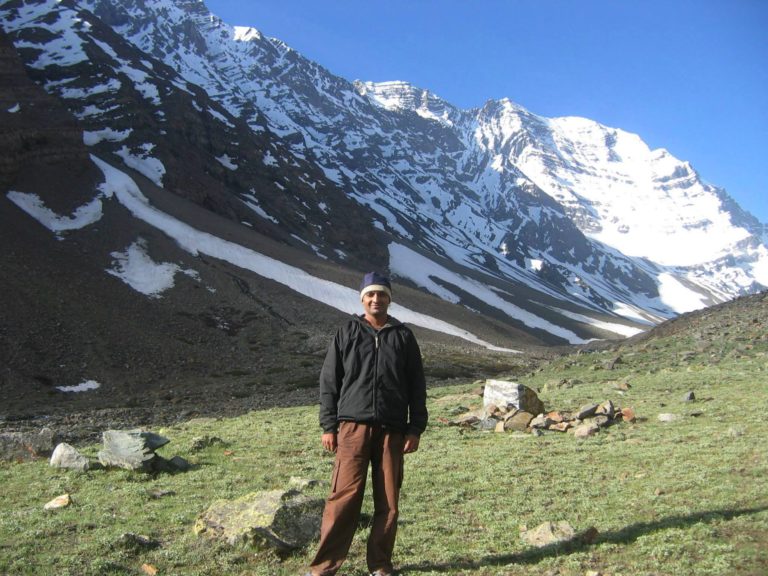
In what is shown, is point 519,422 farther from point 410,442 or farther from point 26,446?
point 26,446

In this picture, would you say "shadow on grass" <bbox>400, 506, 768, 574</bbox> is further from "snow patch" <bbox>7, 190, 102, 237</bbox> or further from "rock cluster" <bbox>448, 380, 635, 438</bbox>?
"snow patch" <bbox>7, 190, 102, 237</bbox>

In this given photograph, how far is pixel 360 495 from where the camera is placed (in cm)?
722

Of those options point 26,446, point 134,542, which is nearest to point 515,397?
point 134,542

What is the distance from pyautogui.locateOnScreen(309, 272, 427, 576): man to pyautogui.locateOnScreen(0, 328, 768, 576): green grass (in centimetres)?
69

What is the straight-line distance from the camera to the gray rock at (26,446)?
47.8 ft

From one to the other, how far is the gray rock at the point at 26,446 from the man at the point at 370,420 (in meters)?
11.1

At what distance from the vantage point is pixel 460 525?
29.9ft

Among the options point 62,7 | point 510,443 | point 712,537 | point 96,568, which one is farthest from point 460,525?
point 62,7

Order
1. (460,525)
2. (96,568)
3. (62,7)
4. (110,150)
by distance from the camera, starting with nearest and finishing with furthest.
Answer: (96,568) < (460,525) < (110,150) < (62,7)

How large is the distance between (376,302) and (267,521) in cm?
344

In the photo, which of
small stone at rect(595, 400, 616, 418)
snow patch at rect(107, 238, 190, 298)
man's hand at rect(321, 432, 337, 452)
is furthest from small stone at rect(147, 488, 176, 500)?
snow patch at rect(107, 238, 190, 298)

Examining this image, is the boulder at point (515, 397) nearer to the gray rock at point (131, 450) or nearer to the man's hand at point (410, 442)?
the gray rock at point (131, 450)

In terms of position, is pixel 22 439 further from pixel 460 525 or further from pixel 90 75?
pixel 90 75

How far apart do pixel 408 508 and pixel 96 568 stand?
495 centimetres
